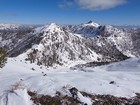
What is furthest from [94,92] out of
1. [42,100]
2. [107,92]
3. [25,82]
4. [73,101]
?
[25,82]

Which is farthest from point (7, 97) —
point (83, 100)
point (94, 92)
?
point (94, 92)

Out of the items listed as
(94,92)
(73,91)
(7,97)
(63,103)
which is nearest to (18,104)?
(7,97)

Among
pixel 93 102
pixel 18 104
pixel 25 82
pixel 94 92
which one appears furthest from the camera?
pixel 25 82

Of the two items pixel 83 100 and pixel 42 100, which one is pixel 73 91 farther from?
pixel 42 100

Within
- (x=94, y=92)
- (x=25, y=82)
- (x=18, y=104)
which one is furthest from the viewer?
(x=25, y=82)

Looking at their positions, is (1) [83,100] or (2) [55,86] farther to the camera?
(2) [55,86]

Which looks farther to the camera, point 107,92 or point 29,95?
point 107,92

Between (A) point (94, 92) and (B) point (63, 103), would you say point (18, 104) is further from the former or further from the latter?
(A) point (94, 92)

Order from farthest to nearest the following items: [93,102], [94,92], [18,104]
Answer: [94,92], [93,102], [18,104]
